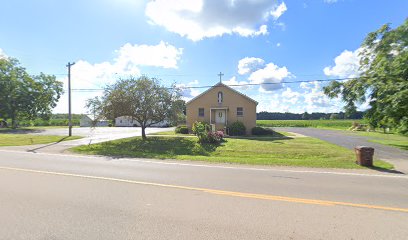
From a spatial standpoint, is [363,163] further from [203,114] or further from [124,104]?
[203,114]

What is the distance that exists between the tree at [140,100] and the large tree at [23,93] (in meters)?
32.9

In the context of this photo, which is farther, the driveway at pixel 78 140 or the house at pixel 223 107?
the house at pixel 223 107

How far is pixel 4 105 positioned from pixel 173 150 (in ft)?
128

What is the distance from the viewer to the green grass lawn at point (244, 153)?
12.5m

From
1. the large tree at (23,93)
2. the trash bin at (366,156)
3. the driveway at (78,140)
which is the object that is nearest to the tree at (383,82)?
the trash bin at (366,156)

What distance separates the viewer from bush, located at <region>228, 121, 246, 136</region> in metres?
26.7

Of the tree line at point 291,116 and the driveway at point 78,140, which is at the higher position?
the tree line at point 291,116

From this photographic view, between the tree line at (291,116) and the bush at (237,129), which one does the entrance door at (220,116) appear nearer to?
the bush at (237,129)

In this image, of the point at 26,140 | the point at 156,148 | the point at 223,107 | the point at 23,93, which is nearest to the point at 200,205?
the point at 156,148

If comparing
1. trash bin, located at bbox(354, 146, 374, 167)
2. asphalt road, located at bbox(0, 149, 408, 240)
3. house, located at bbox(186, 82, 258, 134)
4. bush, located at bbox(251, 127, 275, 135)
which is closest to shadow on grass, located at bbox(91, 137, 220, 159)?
asphalt road, located at bbox(0, 149, 408, 240)

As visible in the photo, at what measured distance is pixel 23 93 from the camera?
4534 centimetres

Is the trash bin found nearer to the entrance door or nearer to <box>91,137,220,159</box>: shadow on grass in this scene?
<box>91,137,220,159</box>: shadow on grass

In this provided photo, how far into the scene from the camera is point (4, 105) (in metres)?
43.1

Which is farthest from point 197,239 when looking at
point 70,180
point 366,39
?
point 366,39
